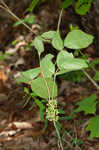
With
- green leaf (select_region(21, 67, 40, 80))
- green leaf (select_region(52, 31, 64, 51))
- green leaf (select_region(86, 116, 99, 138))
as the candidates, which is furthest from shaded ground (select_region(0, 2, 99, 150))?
green leaf (select_region(52, 31, 64, 51))

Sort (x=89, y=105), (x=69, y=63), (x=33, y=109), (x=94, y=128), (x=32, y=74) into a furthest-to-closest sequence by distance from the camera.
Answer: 1. (x=33, y=109)
2. (x=89, y=105)
3. (x=94, y=128)
4. (x=32, y=74)
5. (x=69, y=63)

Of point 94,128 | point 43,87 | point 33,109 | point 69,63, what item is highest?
point 69,63

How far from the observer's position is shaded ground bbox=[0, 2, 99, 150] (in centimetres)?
166

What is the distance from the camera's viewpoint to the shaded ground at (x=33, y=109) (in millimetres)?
1656

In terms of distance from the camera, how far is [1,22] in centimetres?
466

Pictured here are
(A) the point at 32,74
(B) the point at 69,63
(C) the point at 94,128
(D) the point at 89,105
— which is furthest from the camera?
(D) the point at 89,105

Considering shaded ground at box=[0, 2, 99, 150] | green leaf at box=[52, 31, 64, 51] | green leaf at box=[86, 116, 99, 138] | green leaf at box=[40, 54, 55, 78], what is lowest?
shaded ground at box=[0, 2, 99, 150]

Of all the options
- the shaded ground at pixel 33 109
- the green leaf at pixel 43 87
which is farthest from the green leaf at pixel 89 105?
the green leaf at pixel 43 87

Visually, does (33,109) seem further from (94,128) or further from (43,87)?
(43,87)

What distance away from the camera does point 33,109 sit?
2.21 meters

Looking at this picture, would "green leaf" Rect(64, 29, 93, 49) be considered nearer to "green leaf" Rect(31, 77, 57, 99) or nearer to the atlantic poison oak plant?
the atlantic poison oak plant

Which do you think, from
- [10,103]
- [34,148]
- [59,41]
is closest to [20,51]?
[10,103]

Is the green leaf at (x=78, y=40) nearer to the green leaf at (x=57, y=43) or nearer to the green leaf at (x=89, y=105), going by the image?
the green leaf at (x=57, y=43)

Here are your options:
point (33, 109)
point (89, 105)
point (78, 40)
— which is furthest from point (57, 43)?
point (33, 109)
